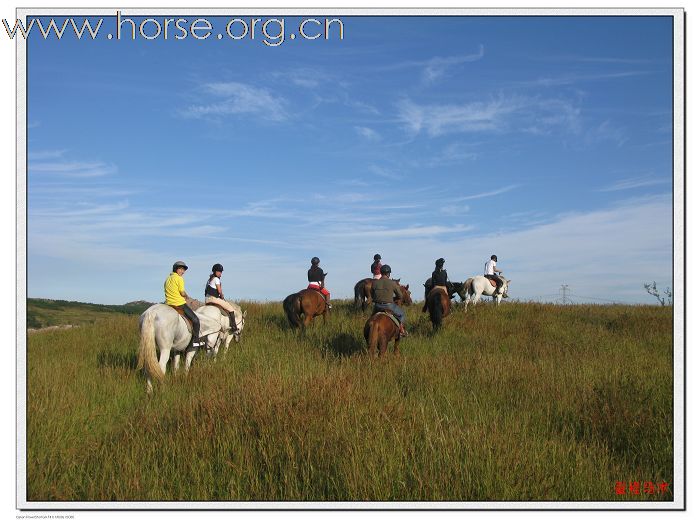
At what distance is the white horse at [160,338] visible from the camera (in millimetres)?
8683

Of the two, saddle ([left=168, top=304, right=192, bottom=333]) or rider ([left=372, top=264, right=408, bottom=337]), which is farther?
rider ([left=372, top=264, right=408, bottom=337])

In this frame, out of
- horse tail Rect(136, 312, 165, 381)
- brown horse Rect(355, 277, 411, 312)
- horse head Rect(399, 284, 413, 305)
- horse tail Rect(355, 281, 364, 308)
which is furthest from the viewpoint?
horse tail Rect(355, 281, 364, 308)

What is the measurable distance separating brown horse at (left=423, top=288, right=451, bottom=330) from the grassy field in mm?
3911

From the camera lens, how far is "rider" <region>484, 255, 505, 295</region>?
22219mm

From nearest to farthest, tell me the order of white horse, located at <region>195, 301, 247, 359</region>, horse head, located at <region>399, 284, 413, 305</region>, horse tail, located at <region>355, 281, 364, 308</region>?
1. white horse, located at <region>195, 301, 247, 359</region>
2. horse head, located at <region>399, 284, 413, 305</region>
3. horse tail, located at <region>355, 281, 364, 308</region>

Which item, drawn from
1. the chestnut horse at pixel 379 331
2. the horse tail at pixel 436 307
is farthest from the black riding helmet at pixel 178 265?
the horse tail at pixel 436 307

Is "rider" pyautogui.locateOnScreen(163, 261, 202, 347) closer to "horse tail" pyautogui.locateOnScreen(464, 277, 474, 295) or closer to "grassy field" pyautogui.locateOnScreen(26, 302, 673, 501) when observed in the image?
"grassy field" pyautogui.locateOnScreen(26, 302, 673, 501)

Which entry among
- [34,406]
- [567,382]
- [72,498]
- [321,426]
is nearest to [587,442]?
[567,382]

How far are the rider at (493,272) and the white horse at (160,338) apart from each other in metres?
14.8

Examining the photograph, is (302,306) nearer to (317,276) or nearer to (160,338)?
(317,276)

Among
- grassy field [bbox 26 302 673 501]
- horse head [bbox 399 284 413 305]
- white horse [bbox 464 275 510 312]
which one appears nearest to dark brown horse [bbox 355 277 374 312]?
horse head [bbox 399 284 413 305]

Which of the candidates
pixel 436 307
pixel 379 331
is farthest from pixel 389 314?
pixel 436 307

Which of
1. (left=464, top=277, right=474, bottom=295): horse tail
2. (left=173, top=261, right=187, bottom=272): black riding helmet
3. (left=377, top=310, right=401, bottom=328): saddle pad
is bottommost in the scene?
(left=377, top=310, right=401, bottom=328): saddle pad

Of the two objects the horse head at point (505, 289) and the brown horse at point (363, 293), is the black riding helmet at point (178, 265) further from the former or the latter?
the horse head at point (505, 289)
